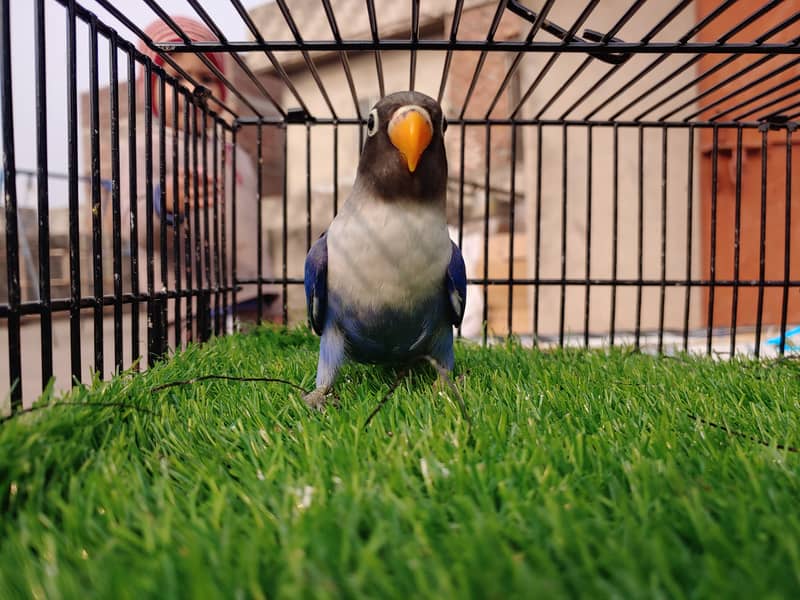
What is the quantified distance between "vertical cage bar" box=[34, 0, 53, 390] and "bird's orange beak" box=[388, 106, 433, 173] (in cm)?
84

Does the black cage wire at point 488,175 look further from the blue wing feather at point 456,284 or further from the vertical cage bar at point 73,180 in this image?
the blue wing feather at point 456,284

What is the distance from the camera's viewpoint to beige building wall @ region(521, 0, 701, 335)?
4562 mm

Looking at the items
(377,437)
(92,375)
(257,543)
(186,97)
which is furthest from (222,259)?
(257,543)

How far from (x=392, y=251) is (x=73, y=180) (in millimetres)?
865

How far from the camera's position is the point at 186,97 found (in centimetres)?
212

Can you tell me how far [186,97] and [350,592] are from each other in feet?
6.80

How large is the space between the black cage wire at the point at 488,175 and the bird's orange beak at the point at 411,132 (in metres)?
0.38

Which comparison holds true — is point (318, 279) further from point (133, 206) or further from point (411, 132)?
point (133, 206)

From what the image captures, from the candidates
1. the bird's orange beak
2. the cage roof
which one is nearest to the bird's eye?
the bird's orange beak

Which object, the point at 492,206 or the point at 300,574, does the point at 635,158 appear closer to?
the point at 492,206

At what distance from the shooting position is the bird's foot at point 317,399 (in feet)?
4.66

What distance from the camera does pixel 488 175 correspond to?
→ 268 centimetres

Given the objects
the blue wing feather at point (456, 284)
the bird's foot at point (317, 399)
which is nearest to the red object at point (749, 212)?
the blue wing feather at point (456, 284)

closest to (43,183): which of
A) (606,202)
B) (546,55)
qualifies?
(606,202)
